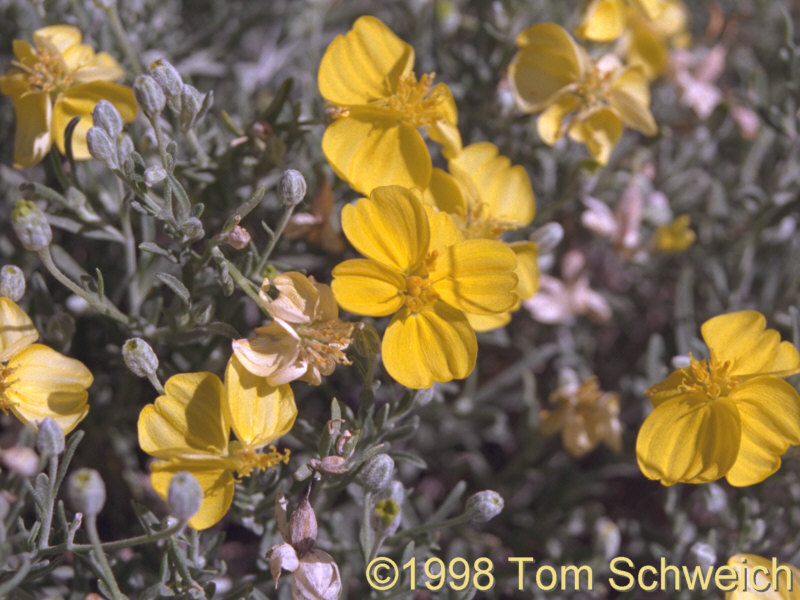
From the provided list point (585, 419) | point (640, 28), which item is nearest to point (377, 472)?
point (585, 419)

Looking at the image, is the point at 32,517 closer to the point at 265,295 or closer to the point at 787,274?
the point at 265,295

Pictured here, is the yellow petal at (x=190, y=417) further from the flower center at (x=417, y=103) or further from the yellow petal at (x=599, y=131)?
the yellow petal at (x=599, y=131)

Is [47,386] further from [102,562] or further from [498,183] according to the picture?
[498,183]

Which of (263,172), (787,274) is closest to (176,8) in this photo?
(263,172)

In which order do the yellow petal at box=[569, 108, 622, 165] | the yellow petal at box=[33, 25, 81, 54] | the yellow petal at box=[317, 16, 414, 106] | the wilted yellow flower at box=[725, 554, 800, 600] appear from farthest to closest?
the yellow petal at box=[569, 108, 622, 165] < the yellow petal at box=[33, 25, 81, 54] < the yellow petal at box=[317, 16, 414, 106] < the wilted yellow flower at box=[725, 554, 800, 600]

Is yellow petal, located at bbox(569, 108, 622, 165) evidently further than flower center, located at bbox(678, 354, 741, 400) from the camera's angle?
Yes

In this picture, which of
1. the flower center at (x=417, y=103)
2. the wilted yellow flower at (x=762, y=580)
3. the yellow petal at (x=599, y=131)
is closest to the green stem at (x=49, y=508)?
the flower center at (x=417, y=103)

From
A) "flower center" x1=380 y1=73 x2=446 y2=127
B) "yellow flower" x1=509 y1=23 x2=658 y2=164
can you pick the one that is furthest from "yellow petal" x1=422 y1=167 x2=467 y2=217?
"yellow flower" x1=509 y1=23 x2=658 y2=164

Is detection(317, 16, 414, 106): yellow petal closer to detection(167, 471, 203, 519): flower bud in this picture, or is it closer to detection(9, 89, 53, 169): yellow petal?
detection(9, 89, 53, 169): yellow petal
